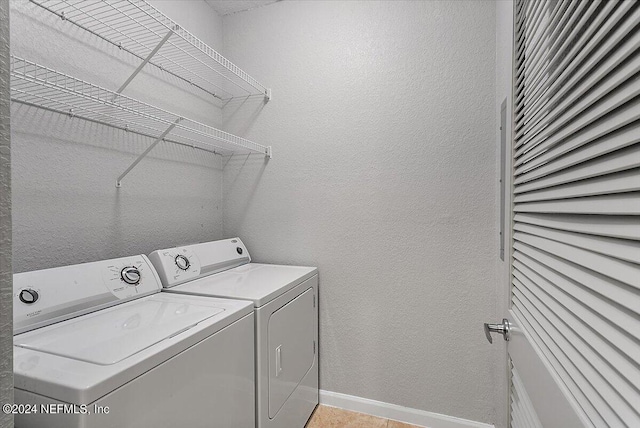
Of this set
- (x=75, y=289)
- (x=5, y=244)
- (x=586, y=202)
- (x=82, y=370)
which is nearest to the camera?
(x=5, y=244)

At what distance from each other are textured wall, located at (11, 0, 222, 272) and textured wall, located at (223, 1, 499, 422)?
0.51m

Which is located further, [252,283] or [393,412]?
[393,412]

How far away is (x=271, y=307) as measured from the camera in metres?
1.47

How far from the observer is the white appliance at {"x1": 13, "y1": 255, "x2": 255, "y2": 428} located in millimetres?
751

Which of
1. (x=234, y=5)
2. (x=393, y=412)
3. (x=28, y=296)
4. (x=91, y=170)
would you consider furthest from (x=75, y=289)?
(x=234, y=5)

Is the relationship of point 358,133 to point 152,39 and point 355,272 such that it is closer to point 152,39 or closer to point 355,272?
point 355,272

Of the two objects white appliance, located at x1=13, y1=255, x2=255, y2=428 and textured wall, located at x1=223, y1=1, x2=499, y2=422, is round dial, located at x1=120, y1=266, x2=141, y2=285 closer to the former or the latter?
white appliance, located at x1=13, y1=255, x2=255, y2=428

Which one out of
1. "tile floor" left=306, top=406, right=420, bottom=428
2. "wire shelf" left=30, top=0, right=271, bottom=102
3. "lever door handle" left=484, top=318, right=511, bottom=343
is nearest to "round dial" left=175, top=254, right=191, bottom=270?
"wire shelf" left=30, top=0, right=271, bottom=102

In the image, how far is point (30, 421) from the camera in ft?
2.49

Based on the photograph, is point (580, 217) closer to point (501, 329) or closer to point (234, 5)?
point (501, 329)

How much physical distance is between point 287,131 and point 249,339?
1.44 meters

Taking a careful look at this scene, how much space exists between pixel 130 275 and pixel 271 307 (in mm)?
668

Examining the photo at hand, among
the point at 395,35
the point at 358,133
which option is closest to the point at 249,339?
the point at 358,133

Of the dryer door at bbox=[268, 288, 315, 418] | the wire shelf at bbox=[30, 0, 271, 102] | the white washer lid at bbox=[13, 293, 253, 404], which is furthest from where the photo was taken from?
the dryer door at bbox=[268, 288, 315, 418]
